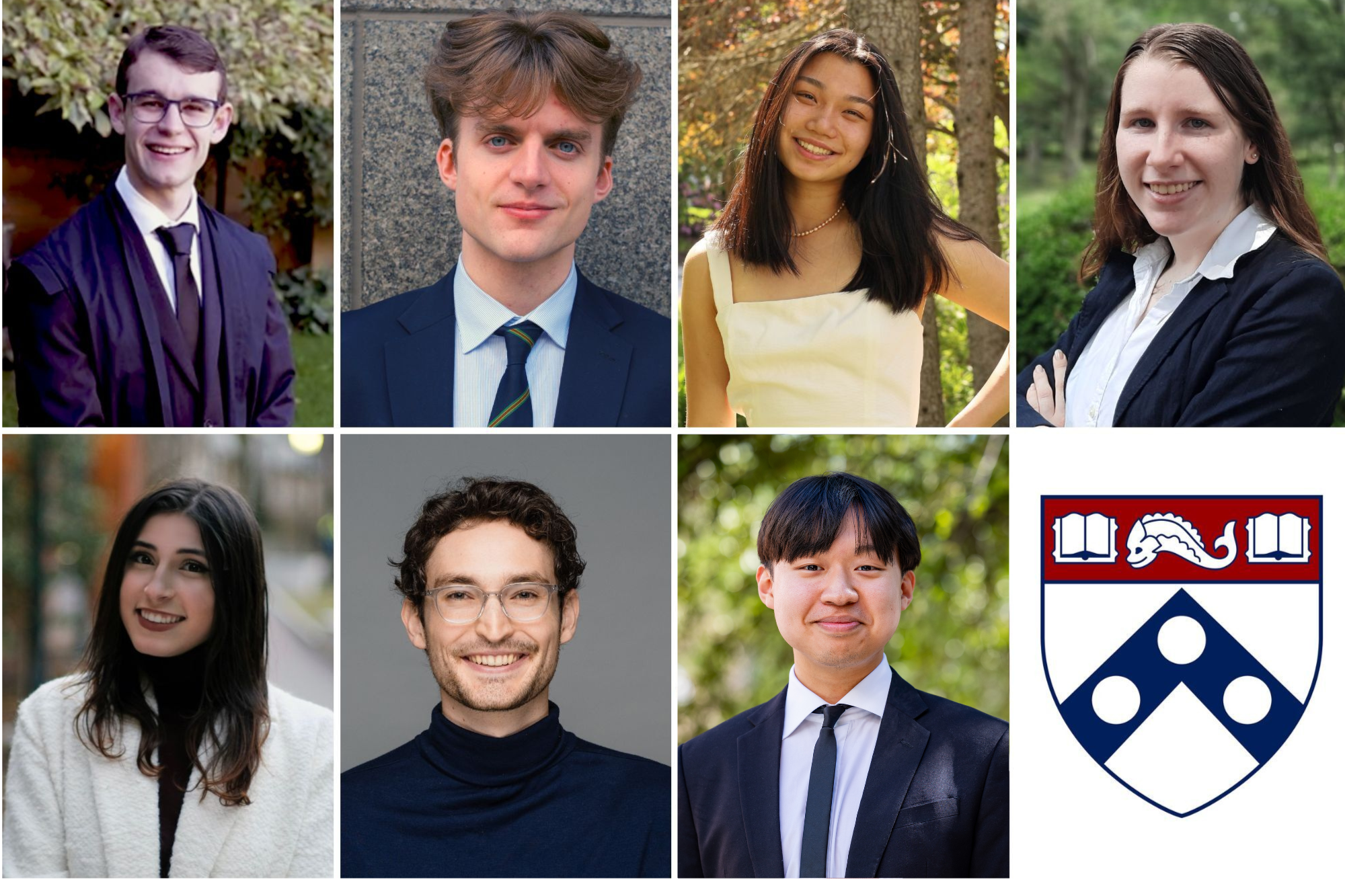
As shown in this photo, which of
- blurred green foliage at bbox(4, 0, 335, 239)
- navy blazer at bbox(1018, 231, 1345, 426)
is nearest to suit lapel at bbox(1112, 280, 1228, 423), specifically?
navy blazer at bbox(1018, 231, 1345, 426)

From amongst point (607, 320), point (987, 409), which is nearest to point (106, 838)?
point (607, 320)

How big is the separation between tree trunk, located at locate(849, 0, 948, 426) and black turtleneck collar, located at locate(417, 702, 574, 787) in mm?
1390

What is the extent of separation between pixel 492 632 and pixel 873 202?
1.60 metres

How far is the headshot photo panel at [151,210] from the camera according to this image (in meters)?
3.76

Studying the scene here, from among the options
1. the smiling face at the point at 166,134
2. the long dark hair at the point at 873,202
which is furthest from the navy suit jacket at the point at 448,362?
the smiling face at the point at 166,134

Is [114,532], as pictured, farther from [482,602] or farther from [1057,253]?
[1057,253]

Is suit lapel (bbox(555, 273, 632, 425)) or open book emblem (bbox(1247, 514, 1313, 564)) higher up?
suit lapel (bbox(555, 273, 632, 425))

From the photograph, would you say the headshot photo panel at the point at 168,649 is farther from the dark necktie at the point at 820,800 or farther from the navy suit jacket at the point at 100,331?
the dark necktie at the point at 820,800

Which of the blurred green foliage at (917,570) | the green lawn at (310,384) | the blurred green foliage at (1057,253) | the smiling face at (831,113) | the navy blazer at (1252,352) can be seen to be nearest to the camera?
the navy blazer at (1252,352)

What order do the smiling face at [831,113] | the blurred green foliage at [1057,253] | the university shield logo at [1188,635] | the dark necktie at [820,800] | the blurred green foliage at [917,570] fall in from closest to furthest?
the smiling face at [831,113], the dark necktie at [820,800], the university shield logo at [1188,635], the blurred green foliage at [917,570], the blurred green foliage at [1057,253]

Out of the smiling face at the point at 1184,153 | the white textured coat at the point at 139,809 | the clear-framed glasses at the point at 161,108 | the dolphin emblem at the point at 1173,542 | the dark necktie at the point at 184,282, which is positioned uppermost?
the clear-framed glasses at the point at 161,108

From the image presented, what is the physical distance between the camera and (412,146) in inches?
149

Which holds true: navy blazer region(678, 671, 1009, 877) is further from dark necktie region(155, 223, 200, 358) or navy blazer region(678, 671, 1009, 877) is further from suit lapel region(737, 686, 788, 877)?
dark necktie region(155, 223, 200, 358)

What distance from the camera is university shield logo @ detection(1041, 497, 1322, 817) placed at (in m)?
3.86
